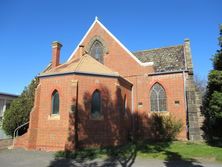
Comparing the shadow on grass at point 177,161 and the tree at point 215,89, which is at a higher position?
the tree at point 215,89

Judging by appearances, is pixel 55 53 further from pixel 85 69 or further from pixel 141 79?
pixel 141 79

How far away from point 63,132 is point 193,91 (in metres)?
12.2

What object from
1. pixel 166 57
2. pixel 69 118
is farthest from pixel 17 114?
pixel 166 57

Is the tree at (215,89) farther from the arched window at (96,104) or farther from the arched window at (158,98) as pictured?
the arched window at (96,104)

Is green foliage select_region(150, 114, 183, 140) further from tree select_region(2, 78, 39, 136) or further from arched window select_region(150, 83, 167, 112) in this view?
tree select_region(2, 78, 39, 136)

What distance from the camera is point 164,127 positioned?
68.0 feet

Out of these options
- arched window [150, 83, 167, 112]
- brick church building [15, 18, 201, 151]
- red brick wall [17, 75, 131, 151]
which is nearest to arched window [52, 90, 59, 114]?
brick church building [15, 18, 201, 151]

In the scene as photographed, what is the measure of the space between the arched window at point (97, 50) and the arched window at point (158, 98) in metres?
7.54

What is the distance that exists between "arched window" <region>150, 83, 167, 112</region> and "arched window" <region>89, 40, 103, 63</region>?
754cm

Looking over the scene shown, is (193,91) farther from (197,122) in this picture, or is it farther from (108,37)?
(108,37)

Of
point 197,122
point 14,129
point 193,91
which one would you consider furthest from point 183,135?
point 14,129

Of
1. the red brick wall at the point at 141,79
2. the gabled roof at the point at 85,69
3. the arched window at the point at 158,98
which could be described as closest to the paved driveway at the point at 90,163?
the gabled roof at the point at 85,69

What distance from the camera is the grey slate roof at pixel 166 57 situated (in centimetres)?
2285

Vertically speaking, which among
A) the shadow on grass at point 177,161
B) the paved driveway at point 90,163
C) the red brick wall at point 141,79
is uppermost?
the red brick wall at point 141,79
